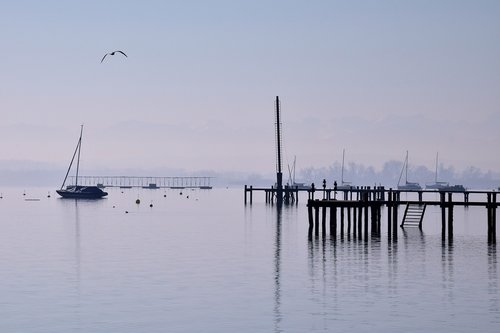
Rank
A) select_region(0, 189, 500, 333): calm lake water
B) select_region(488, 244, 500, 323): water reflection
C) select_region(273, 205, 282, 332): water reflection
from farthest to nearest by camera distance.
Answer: select_region(488, 244, 500, 323): water reflection < select_region(273, 205, 282, 332): water reflection < select_region(0, 189, 500, 333): calm lake water

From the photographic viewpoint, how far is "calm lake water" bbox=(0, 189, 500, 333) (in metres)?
32.2

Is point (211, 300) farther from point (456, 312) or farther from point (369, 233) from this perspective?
point (369, 233)

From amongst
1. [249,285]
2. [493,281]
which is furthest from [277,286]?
[493,281]

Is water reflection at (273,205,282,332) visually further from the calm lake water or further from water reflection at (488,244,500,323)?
water reflection at (488,244,500,323)

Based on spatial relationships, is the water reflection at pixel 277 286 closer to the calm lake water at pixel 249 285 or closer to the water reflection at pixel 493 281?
the calm lake water at pixel 249 285

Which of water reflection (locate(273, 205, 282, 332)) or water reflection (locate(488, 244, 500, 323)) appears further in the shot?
water reflection (locate(488, 244, 500, 323))

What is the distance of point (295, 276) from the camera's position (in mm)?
45719

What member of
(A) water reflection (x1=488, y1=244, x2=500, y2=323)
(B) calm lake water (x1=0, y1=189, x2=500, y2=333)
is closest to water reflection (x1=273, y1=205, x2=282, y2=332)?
(B) calm lake water (x1=0, y1=189, x2=500, y2=333)

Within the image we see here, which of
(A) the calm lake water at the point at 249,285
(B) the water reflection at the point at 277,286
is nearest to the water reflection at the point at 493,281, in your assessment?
(A) the calm lake water at the point at 249,285

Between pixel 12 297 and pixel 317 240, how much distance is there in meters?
34.6

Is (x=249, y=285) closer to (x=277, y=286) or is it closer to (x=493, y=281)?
(x=277, y=286)

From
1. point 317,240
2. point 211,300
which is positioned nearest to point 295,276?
point 211,300

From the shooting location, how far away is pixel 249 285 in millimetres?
42125

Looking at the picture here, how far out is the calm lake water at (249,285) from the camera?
106 ft
